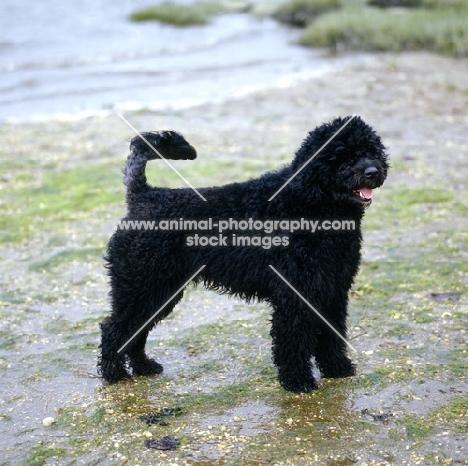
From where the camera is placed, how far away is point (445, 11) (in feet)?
79.0

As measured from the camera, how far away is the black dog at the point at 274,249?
5.04 metres

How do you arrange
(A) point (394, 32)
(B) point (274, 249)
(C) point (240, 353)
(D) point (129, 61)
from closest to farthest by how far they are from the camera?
(B) point (274, 249)
(C) point (240, 353)
(A) point (394, 32)
(D) point (129, 61)

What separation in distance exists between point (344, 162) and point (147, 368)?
7.15 feet

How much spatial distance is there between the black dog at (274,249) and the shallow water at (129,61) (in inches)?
411

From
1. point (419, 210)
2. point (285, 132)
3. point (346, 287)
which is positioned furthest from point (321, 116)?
point (346, 287)

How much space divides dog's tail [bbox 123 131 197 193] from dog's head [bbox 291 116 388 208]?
3.41 feet

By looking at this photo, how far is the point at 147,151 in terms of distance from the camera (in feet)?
18.0

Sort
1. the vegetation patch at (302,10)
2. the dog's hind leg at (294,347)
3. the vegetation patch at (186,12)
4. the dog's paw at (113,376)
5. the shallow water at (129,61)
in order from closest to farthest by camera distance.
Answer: the dog's hind leg at (294,347), the dog's paw at (113,376), the shallow water at (129,61), the vegetation patch at (302,10), the vegetation patch at (186,12)

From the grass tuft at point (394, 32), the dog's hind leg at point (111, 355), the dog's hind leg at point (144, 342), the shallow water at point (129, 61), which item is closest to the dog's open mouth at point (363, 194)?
the dog's hind leg at point (144, 342)

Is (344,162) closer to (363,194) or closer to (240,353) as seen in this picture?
(363,194)

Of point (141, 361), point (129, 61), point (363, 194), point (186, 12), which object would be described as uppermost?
point (186, 12)

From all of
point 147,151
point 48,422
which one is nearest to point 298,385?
point 48,422

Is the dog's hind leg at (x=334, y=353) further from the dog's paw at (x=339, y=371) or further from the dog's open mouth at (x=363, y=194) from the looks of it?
the dog's open mouth at (x=363, y=194)

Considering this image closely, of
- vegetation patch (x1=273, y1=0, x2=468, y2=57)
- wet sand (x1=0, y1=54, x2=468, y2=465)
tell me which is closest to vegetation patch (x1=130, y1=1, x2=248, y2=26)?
vegetation patch (x1=273, y1=0, x2=468, y2=57)
